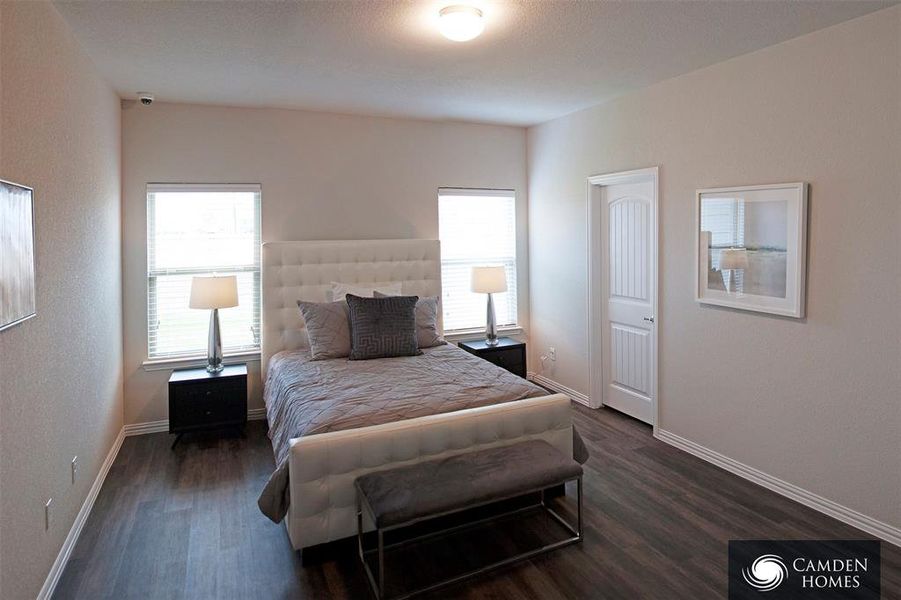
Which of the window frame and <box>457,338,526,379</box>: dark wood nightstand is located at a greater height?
the window frame

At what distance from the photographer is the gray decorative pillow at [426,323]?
4496 mm

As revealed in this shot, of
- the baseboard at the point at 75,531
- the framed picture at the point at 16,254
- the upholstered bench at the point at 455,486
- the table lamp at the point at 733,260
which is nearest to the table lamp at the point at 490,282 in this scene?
the table lamp at the point at 733,260

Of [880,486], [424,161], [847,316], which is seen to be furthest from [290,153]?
[880,486]

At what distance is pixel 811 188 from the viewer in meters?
3.12

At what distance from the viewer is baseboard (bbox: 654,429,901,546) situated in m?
2.87

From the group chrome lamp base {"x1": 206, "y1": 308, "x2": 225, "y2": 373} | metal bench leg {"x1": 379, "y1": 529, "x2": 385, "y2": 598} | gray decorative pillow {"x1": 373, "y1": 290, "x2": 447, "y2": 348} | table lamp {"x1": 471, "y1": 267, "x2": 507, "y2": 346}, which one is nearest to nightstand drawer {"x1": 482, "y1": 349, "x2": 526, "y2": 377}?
table lamp {"x1": 471, "y1": 267, "x2": 507, "y2": 346}

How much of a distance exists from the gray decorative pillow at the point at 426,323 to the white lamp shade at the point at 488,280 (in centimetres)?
62

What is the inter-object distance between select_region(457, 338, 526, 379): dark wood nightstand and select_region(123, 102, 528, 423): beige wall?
42.9 inches

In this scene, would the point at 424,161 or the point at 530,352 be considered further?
the point at 530,352

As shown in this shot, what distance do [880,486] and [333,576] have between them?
2771 mm

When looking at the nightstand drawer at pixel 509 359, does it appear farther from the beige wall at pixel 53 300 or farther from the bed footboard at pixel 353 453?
the beige wall at pixel 53 300

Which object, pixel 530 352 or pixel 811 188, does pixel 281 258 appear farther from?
pixel 811 188

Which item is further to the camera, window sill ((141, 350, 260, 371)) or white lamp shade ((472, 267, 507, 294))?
white lamp shade ((472, 267, 507, 294))

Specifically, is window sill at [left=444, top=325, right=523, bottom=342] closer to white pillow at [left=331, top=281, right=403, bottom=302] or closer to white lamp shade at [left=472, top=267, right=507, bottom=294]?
white lamp shade at [left=472, top=267, right=507, bottom=294]
